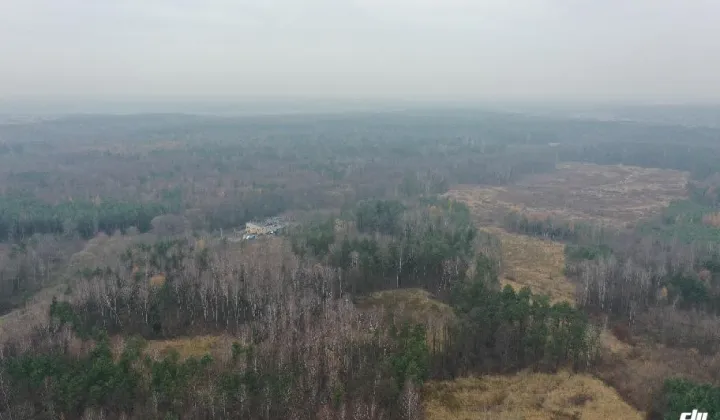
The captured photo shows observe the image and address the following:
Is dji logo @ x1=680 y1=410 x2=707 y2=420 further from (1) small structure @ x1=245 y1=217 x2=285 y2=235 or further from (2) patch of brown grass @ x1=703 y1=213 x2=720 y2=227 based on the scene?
(2) patch of brown grass @ x1=703 y1=213 x2=720 y2=227

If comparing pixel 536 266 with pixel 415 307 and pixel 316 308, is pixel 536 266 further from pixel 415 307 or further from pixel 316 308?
pixel 316 308

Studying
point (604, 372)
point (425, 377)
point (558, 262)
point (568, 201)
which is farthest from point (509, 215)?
point (425, 377)

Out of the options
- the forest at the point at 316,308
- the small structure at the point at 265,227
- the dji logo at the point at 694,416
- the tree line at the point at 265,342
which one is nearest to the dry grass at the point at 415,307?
the forest at the point at 316,308

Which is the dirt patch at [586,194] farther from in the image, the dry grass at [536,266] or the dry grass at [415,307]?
the dry grass at [415,307]

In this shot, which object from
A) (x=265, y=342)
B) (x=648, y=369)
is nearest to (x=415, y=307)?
(x=265, y=342)

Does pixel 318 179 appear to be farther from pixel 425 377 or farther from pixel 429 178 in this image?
pixel 425 377

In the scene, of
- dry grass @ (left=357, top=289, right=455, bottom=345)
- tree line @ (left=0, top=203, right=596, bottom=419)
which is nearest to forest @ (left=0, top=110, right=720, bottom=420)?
tree line @ (left=0, top=203, right=596, bottom=419)
